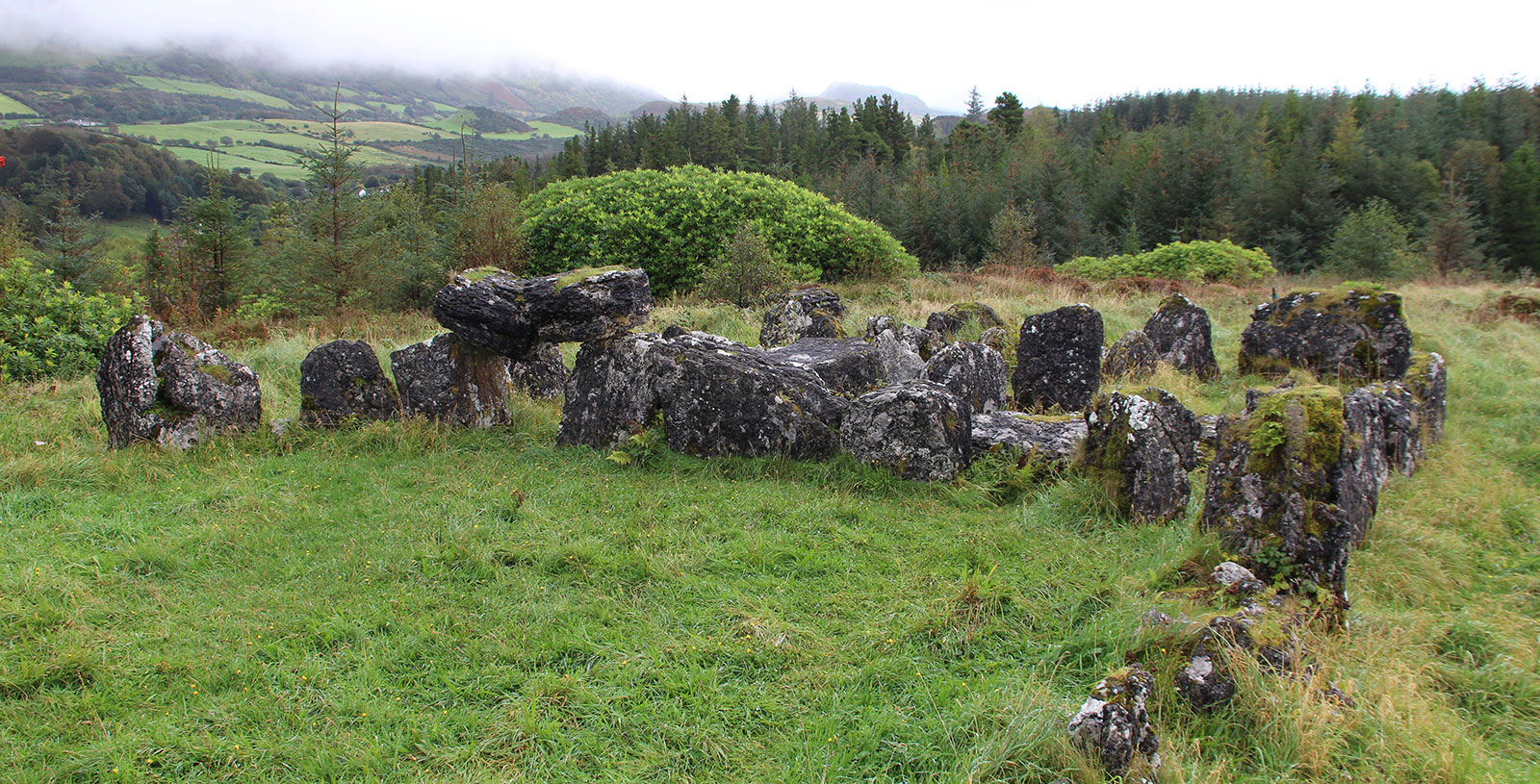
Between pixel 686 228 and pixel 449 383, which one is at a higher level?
pixel 686 228

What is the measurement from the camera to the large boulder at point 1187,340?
11.2m

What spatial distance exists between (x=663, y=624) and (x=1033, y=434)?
14.1ft

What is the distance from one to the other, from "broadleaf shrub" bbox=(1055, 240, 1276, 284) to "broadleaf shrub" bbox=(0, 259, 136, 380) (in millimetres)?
22786

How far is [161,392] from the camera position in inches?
316

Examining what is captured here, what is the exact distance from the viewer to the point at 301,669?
430 centimetres

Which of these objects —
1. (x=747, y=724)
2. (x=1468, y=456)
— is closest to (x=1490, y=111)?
(x=1468, y=456)

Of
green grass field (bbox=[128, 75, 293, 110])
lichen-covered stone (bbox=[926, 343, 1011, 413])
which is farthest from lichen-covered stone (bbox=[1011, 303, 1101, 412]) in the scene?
green grass field (bbox=[128, 75, 293, 110])

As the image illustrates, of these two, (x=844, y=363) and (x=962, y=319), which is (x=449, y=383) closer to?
(x=844, y=363)

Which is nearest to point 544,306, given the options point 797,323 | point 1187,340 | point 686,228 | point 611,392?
point 611,392

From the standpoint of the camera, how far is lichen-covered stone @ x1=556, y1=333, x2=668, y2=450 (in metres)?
8.28

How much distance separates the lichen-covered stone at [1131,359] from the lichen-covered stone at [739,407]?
4881 mm

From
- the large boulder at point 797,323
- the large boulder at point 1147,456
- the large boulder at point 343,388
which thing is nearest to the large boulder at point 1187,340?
the large boulder at point 797,323

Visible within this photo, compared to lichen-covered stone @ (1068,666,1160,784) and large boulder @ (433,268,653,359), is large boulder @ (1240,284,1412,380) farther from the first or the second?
large boulder @ (433,268,653,359)

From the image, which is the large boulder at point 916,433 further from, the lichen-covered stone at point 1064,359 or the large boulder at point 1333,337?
the large boulder at point 1333,337
